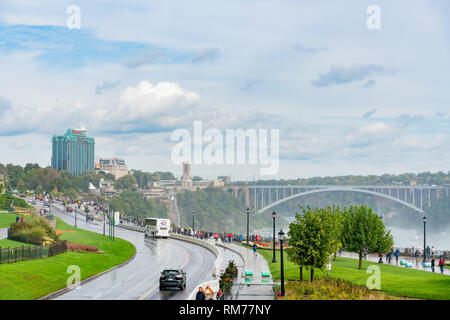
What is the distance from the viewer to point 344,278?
3406cm

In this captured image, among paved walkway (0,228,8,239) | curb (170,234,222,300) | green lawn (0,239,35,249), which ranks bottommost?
curb (170,234,222,300)

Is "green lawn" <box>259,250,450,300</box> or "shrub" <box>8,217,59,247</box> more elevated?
"shrub" <box>8,217,59,247</box>

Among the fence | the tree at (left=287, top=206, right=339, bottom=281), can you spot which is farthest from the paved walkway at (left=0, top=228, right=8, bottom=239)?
the tree at (left=287, top=206, right=339, bottom=281)

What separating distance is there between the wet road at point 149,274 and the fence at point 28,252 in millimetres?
5068

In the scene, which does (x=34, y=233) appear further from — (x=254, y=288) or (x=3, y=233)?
(x=254, y=288)

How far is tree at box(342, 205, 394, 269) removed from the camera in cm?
4266

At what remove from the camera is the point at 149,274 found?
39000 millimetres

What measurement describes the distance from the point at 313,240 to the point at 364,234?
1232cm

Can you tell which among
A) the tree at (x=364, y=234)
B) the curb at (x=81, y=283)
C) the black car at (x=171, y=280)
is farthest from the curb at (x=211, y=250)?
the tree at (x=364, y=234)

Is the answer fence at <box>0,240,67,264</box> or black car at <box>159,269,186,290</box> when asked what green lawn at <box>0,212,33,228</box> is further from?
black car at <box>159,269,186,290</box>

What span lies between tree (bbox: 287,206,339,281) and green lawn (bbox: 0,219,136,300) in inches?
543

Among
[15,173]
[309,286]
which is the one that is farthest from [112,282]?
[15,173]

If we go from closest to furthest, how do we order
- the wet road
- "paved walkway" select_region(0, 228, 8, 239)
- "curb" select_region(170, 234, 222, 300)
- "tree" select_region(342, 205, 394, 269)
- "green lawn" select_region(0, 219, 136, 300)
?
"green lawn" select_region(0, 219, 136, 300) → the wet road → "curb" select_region(170, 234, 222, 300) → "tree" select_region(342, 205, 394, 269) → "paved walkway" select_region(0, 228, 8, 239)

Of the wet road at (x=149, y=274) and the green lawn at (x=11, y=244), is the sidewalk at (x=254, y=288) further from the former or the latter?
the green lawn at (x=11, y=244)
